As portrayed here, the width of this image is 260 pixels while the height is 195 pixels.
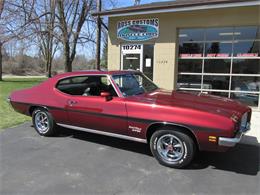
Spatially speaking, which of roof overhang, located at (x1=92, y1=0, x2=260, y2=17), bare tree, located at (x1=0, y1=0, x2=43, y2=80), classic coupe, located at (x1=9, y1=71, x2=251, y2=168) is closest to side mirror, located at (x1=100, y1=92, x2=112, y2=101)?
classic coupe, located at (x1=9, y1=71, x2=251, y2=168)

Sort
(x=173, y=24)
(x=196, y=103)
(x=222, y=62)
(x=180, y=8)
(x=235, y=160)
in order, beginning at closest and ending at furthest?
1. (x=196, y=103)
2. (x=235, y=160)
3. (x=180, y=8)
4. (x=222, y=62)
5. (x=173, y=24)

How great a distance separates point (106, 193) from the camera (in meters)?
3.66

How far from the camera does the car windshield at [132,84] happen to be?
532cm

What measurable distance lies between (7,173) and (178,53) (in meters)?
8.22

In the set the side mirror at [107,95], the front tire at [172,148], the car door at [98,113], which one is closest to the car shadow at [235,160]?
the front tire at [172,148]

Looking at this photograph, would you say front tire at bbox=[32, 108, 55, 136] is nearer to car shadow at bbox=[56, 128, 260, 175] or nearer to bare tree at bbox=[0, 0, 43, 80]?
car shadow at bbox=[56, 128, 260, 175]

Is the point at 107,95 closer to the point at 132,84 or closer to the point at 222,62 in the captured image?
the point at 132,84

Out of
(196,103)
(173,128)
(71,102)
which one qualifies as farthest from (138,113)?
(71,102)

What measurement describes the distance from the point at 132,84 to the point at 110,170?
192 cm

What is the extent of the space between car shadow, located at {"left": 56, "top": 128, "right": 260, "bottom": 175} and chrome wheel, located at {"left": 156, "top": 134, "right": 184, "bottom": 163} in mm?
292

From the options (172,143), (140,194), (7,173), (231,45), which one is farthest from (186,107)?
(231,45)

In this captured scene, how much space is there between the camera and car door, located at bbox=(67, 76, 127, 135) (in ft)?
16.4

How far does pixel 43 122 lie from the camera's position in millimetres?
6312

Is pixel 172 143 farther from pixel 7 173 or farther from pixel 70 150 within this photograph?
pixel 7 173
